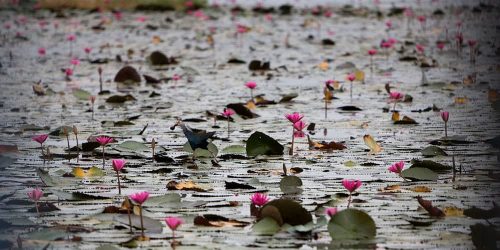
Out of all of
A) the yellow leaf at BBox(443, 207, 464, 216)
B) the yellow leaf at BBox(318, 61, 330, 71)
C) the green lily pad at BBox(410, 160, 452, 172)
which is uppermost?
the yellow leaf at BBox(318, 61, 330, 71)

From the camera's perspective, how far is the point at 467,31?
448 inches

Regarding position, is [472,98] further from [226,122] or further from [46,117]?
[46,117]

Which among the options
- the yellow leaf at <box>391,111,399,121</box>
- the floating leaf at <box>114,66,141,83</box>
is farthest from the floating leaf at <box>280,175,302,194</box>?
the floating leaf at <box>114,66,141,83</box>

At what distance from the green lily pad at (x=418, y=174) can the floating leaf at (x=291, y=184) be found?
419 millimetres

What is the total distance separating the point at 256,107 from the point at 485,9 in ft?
33.0

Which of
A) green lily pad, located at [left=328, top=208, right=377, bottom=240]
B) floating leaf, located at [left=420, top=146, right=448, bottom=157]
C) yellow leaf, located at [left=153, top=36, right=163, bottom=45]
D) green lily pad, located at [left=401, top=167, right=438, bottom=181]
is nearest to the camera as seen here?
green lily pad, located at [left=328, top=208, right=377, bottom=240]

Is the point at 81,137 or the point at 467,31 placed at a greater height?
the point at 467,31

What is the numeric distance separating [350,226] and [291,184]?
2.27ft

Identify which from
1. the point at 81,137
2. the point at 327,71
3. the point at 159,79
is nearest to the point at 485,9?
the point at 327,71

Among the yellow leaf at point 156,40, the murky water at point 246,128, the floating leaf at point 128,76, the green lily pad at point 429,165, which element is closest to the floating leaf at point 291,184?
the murky water at point 246,128

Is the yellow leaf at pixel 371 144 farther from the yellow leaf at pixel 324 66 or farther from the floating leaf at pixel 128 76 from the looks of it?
the yellow leaf at pixel 324 66

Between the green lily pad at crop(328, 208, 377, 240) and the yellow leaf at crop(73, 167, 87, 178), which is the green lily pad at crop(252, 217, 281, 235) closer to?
the green lily pad at crop(328, 208, 377, 240)

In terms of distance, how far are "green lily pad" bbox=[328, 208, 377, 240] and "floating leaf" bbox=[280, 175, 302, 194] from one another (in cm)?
62

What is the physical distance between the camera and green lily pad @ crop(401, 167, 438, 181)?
338cm
